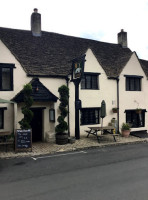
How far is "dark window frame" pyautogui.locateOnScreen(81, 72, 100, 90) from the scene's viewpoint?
16.3m

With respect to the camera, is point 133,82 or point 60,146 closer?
point 60,146

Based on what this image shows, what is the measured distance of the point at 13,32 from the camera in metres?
17.3

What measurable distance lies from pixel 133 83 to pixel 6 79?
37.5 ft

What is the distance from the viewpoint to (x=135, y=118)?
61.1 feet

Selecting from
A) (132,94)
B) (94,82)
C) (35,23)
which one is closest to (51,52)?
(35,23)

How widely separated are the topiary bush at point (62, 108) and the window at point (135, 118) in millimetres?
6738

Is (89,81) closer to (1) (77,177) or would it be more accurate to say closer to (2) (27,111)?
(2) (27,111)

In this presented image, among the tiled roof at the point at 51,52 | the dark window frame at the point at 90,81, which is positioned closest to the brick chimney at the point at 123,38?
the tiled roof at the point at 51,52

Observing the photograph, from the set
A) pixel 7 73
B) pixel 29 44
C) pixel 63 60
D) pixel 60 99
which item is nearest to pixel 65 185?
pixel 60 99

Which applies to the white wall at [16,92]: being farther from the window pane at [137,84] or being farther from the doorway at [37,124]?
the window pane at [137,84]

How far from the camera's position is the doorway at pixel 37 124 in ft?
47.7

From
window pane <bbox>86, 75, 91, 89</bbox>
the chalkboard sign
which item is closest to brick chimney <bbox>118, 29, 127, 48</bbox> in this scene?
window pane <bbox>86, 75, 91, 89</bbox>

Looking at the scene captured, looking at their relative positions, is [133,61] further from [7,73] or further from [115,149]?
[7,73]

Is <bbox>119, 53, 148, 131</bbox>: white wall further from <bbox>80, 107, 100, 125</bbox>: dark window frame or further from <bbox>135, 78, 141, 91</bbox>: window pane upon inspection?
<bbox>80, 107, 100, 125</bbox>: dark window frame
